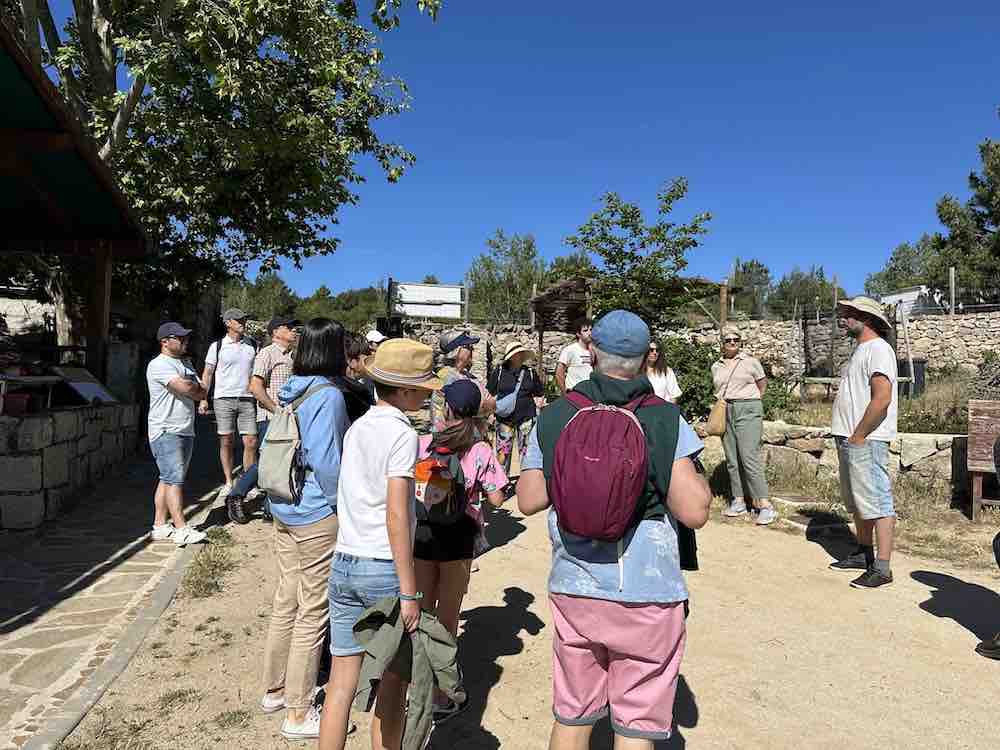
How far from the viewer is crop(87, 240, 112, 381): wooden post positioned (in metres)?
8.87

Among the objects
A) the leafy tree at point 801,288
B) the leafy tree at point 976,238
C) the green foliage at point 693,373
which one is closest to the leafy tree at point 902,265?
the leafy tree at point 801,288

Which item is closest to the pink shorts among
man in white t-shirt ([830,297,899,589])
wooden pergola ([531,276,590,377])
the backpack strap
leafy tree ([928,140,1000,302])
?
the backpack strap

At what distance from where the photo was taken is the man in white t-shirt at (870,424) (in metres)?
4.47

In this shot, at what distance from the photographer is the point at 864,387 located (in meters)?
4.60

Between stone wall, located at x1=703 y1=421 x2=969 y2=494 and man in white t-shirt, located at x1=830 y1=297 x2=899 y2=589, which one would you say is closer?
man in white t-shirt, located at x1=830 y1=297 x2=899 y2=589

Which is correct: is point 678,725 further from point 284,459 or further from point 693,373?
point 693,373

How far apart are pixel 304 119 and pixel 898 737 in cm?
1029

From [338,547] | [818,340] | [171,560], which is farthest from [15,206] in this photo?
[818,340]

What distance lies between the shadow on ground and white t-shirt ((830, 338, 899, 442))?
5233 millimetres

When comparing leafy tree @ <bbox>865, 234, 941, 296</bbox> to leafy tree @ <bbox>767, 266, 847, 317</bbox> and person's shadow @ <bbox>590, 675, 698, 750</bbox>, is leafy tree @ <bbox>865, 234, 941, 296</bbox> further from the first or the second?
person's shadow @ <bbox>590, 675, 698, 750</bbox>

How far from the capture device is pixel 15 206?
8.66 m

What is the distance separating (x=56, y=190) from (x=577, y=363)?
648 centimetres

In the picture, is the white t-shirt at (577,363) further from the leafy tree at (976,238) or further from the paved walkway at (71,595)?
the leafy tree at (976,238)

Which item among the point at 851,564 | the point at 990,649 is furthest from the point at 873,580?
the point at 990,649
